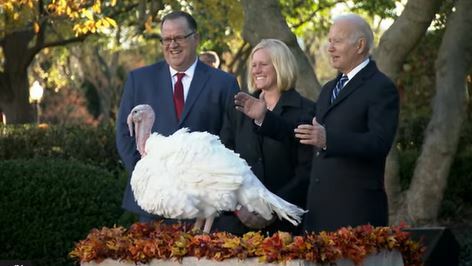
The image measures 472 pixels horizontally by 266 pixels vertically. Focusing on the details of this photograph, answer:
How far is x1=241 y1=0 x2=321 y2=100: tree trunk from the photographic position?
1107cm

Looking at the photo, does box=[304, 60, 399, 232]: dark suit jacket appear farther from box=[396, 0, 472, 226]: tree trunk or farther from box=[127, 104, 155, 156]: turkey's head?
box=[396, 0, 472, 226]: tree trunk

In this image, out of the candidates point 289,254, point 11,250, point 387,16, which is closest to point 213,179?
point 289,254

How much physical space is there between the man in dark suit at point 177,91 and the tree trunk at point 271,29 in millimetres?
4604

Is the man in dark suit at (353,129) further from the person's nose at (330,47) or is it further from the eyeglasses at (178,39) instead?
the eyeglasses at (178,39)

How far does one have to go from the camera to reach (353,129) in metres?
5.70

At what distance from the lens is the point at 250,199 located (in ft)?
17.3

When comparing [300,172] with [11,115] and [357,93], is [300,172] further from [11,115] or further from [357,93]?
[11,115]

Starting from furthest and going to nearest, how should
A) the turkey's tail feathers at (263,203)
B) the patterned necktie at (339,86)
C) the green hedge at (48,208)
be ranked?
1. the green hedge at (48,208)
2. the patterned necktie at (339,86)
3. the turkey's tail feathers at (263,203)

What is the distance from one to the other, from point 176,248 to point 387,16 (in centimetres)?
1637

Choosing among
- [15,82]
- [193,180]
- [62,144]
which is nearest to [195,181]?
[193,180]

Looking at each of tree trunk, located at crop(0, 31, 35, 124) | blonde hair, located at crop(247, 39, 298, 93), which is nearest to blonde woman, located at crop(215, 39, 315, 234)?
blonde hair, located at crop(247, 39, 298, 93)

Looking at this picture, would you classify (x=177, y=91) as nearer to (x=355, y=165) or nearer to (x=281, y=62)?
(x=281, y=62)

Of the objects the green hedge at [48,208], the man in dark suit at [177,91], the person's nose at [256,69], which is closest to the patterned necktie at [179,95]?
the man in dark suit at [177,91]

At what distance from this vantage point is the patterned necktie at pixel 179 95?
633 centimetres
